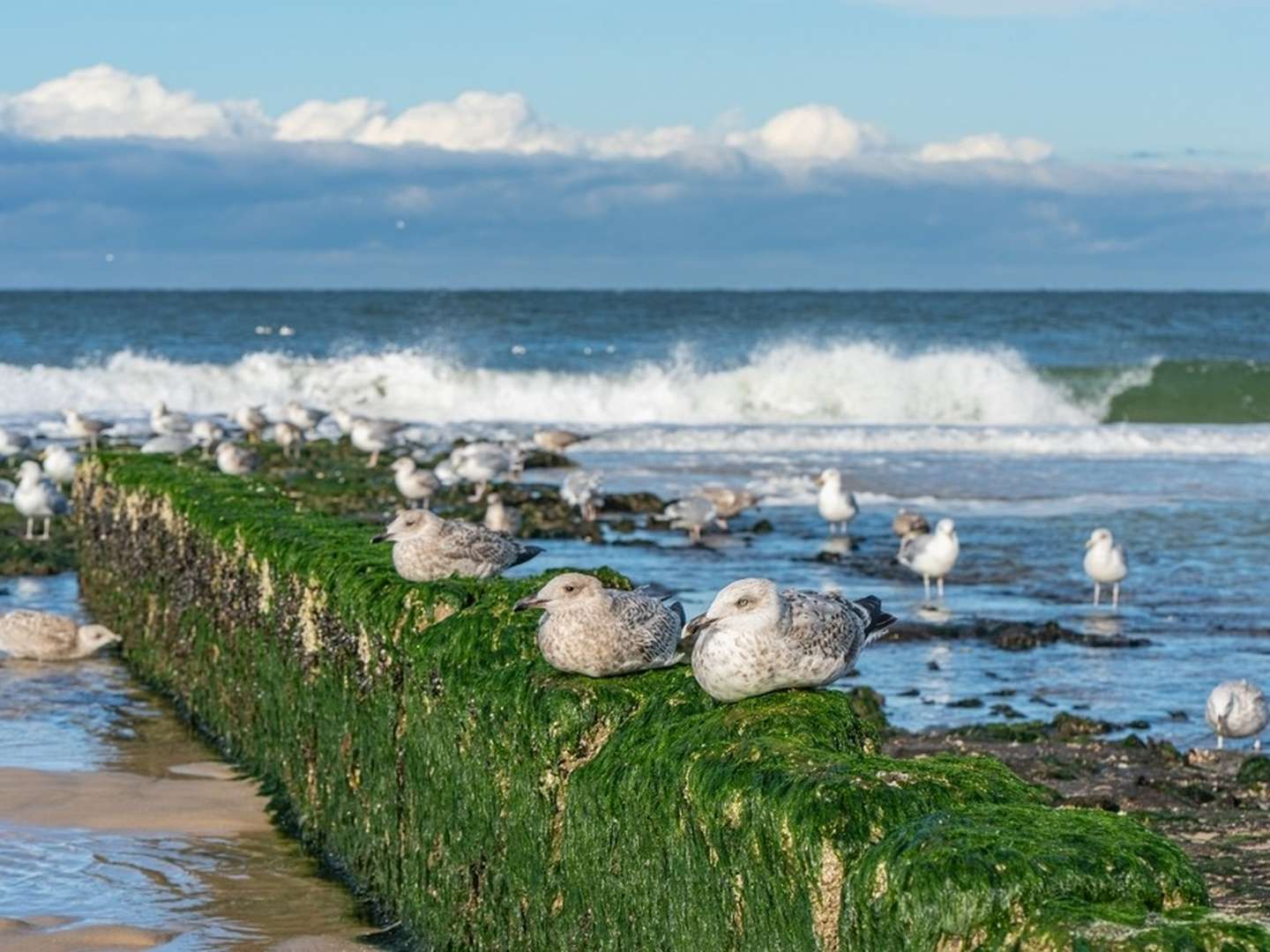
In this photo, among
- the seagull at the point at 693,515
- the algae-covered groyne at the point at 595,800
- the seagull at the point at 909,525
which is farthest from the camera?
the seagull at the point at 693,515

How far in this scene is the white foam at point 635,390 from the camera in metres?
47.9

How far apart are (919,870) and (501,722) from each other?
9.07 ft

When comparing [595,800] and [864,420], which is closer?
[595,800]

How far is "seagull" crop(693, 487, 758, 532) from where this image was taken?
23.5 metres

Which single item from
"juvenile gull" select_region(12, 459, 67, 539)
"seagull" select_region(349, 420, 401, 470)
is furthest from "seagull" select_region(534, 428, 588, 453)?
"juvenile gull" select_region(12, 459, 67, 539)

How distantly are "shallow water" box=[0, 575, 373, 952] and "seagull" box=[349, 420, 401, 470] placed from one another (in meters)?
17.8

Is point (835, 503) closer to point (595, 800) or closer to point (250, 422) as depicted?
point (250, 422)

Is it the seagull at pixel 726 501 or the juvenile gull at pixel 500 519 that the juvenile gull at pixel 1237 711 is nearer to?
the juvenile gull at pixel 500 519

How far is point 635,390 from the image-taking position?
50.0 meters

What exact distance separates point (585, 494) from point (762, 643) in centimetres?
1792

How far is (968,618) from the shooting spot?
16438 mm

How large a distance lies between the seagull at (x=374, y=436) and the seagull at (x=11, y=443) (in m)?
5.13

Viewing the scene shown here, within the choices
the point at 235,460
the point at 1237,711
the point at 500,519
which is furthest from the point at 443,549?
the point at 235,460

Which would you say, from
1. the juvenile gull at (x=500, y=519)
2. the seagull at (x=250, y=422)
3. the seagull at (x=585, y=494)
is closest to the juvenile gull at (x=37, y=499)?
the juvenile gull at (x=500, y=519)
